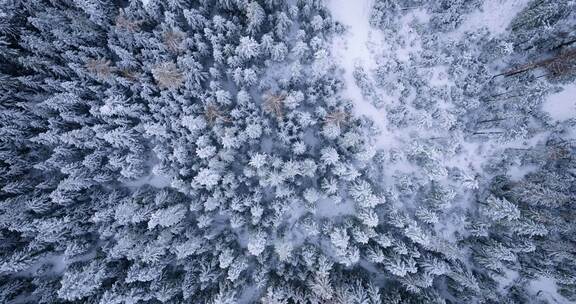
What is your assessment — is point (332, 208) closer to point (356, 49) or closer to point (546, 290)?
point (356, 49)

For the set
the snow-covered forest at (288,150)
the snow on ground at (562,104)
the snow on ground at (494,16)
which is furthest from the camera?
the snow on ground at (494,16)

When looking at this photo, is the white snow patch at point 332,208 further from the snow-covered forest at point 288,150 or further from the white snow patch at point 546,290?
the white snow patch at point 546,290

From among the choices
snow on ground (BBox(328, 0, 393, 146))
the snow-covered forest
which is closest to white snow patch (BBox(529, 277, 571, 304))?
the snow-covered forest

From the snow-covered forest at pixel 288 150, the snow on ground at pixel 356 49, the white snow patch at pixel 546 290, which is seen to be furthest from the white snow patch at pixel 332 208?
the white snow patch at pixel 546 290

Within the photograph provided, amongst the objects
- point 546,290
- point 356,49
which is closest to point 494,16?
point 356,49

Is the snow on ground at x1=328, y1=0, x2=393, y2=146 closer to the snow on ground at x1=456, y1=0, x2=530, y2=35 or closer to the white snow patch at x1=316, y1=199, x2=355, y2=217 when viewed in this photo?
the white snow patch at x1=316, y1=199, x2=355, y2=217

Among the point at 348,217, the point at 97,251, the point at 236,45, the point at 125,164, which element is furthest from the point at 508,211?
the point at 97,251
